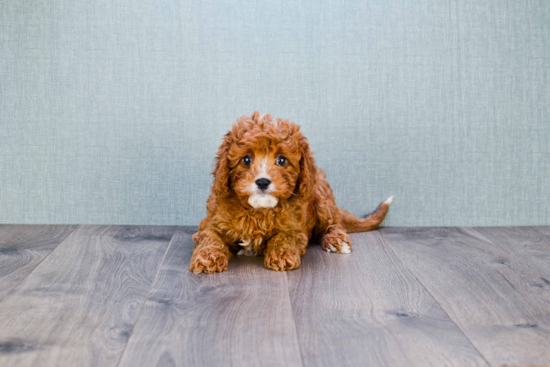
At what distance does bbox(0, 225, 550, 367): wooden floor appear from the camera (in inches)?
61.0

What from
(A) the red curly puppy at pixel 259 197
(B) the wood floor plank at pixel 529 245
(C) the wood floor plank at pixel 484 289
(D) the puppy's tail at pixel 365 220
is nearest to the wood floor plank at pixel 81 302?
(A) the red curly puppy at pixel 259 197

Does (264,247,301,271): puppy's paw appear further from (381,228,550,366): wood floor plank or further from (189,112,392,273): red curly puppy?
(381,228,550,366): wood floor plank

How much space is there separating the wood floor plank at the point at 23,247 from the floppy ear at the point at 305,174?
132 cm

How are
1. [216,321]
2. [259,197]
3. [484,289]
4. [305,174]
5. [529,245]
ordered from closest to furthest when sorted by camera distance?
[216,321], [484,289], [259,197], [305,174], [529,245]

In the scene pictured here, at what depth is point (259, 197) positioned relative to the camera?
2260mm

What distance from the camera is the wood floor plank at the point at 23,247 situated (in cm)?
222

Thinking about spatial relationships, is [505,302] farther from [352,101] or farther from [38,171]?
[38,171]

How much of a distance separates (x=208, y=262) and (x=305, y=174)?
61 cm

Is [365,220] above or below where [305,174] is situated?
below

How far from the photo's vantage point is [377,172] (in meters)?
3.17

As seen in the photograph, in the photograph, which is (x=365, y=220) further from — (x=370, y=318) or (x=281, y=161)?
(x=370, y=318)

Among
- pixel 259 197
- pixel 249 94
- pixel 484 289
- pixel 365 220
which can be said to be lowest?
pixel 484 289

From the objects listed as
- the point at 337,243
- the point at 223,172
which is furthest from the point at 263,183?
the point at 337,243

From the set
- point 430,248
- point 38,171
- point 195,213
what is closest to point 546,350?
point 430,248
